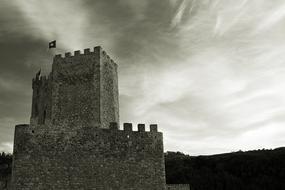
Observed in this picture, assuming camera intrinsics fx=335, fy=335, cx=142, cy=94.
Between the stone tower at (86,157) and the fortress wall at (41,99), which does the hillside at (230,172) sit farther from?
the stone tower at (86,157)

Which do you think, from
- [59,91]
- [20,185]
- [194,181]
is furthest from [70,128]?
[194,181]

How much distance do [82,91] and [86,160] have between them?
6622mm

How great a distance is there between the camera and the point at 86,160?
17406 millimetres

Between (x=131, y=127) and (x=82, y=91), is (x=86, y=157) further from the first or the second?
(x=82, y=91)

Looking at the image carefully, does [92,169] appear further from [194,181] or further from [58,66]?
[194,181]

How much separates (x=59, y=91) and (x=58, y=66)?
1.92 metres

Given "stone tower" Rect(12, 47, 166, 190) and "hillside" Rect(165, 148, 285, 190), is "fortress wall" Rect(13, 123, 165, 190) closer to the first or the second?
"stone tower" Rect(12, 47, 166, 190)

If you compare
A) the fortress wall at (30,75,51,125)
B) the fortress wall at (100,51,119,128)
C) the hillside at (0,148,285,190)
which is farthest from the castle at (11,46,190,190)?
the hillside at (0,148,285,190)

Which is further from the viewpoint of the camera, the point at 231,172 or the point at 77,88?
the point at 231,172

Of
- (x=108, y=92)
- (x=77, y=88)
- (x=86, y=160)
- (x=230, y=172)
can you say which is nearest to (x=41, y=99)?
(x=77, y=88)

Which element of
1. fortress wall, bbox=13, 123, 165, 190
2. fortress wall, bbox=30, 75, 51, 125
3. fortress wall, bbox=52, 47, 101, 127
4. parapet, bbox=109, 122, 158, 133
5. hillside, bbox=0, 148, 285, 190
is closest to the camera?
fortress wall, bbox=13, 123, 165, 190

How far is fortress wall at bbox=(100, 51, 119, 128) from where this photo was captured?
22750 millimetres

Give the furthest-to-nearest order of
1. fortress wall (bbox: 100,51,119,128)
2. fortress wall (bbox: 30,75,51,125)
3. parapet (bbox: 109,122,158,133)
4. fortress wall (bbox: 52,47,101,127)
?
1. fortress wall (bbox: 30,75,51,125)
2. fortress wall (bbox: 100,51,119,128)
3. fortress wall (bbox: 52,47,101,127)
4. parapet (bbox: 109,122,158,133)

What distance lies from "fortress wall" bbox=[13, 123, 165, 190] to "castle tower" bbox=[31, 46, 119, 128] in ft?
13.6
